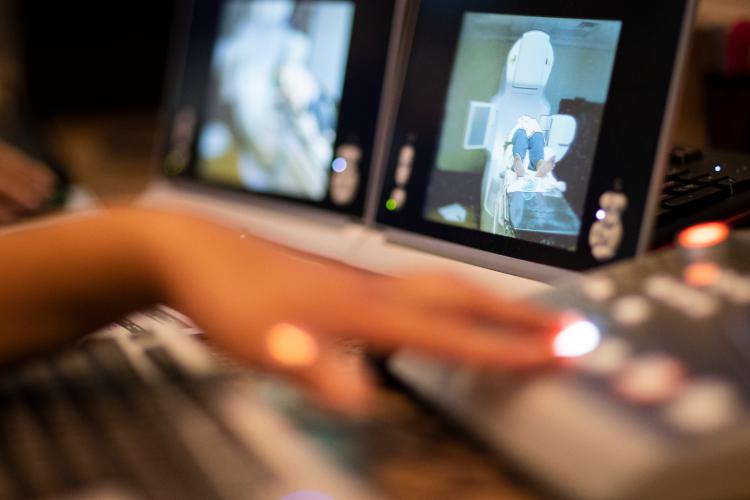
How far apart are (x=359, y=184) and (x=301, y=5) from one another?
0.27 metres

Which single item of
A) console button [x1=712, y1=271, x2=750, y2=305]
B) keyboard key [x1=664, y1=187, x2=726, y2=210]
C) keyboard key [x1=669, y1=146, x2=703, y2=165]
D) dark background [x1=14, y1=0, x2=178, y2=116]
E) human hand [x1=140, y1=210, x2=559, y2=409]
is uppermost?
dark background [x1=14, y1=0, x2=178, y2=116]

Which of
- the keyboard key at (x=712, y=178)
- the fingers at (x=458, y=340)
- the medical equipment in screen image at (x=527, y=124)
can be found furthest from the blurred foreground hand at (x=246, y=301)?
the keyboard key at (x=712, y=178)

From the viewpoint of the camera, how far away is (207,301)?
1.39ft

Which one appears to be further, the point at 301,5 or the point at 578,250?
the point at 301,5

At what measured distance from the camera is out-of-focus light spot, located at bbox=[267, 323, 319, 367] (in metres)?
0.37

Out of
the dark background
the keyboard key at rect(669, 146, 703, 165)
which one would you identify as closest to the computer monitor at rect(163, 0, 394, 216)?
the keyboard key at rect(669, 146, 703, 165)

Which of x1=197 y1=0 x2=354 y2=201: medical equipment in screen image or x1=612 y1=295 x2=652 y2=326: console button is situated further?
x1=197 y1=0 x2=354 y2=201: medical equipment in screen image

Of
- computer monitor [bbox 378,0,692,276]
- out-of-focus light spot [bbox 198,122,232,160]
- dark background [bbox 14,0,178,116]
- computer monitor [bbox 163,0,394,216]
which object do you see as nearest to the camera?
computer monitor [bbox 378,0,692,276]

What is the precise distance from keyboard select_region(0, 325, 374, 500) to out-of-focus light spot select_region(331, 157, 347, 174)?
1.41ft

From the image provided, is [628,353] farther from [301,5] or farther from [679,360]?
[301,5]

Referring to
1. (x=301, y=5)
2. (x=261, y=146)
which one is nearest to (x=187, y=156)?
(x=261, y=146)

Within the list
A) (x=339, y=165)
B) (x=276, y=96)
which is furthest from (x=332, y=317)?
(x=276, y=96)

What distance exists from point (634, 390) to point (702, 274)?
14 centimetres

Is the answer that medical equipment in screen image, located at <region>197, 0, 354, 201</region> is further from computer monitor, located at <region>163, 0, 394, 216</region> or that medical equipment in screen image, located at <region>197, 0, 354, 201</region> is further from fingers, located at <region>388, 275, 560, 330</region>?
fingers, located at <region>388, 275, 560, 330</region>
